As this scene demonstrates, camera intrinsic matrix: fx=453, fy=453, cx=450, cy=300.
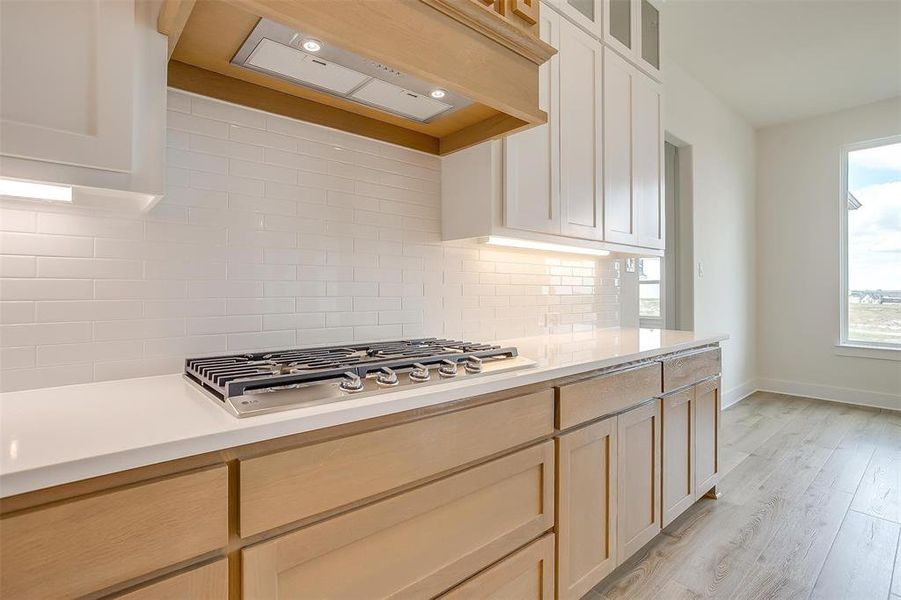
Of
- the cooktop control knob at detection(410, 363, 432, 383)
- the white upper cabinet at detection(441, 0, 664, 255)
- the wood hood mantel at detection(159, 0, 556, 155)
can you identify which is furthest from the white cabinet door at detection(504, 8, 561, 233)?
the cooktop control knob at detection(410, 363, 432, 383)

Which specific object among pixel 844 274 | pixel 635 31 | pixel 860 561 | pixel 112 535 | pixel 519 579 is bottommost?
pixel 860 561

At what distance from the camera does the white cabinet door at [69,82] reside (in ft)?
2.69

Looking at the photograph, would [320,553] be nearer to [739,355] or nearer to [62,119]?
[62,119]

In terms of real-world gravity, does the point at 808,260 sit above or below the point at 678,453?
above

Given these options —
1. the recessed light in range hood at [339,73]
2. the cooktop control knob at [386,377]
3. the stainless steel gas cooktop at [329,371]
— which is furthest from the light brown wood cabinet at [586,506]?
the recessed light in range hood at [339,73]

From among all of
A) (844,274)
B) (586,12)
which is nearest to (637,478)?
(586,12)

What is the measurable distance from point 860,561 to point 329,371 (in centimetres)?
242

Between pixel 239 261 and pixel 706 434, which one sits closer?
pixel 239 261

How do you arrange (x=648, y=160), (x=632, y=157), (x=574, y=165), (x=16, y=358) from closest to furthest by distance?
(x=16, y=358)
(x=574, y=165)
(x=632, y=157)
(x=648, y=160)

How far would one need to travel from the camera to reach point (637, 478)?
1.80 metres

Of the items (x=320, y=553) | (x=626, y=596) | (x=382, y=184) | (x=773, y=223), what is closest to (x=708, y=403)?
(x=626, y=596)

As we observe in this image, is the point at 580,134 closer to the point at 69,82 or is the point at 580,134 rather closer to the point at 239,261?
the point at 239,261

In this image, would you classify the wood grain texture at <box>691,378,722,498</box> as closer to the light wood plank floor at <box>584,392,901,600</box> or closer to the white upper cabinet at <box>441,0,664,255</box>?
the light wood plank floor at <box>584,392,901,600</box>

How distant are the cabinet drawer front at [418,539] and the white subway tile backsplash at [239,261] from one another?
0.69 metres
